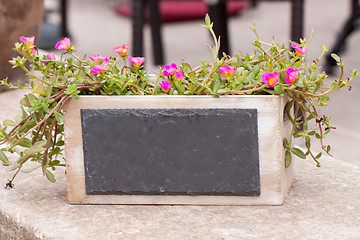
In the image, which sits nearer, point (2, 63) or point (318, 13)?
point (2, 63)

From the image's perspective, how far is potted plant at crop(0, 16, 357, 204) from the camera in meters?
1.06

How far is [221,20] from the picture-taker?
11.0ft

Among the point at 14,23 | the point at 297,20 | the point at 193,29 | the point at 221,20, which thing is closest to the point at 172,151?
the point at 14,23

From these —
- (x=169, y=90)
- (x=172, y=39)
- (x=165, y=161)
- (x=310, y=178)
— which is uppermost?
(x=169, y=90)

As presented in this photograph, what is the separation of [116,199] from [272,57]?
1.19 ft

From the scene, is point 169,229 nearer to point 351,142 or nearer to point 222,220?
point 222,220

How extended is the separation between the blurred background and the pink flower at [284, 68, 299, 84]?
1.98 meters

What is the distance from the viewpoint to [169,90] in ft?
3.65

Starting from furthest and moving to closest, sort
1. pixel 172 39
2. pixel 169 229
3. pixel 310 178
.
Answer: pixel 172 39 → pixel 310 178 → pixel 169 229

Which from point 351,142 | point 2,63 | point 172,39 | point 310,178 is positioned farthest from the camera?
point 172,39

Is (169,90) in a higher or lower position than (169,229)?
higher

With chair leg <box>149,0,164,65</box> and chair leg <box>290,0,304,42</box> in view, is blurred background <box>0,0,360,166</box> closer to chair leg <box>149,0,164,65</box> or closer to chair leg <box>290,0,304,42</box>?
chair leg <box>149,0,164,65</box>

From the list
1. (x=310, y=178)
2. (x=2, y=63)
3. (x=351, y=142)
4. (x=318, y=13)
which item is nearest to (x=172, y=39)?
(x=318, y=13)

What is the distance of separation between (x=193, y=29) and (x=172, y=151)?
13.7 ft
